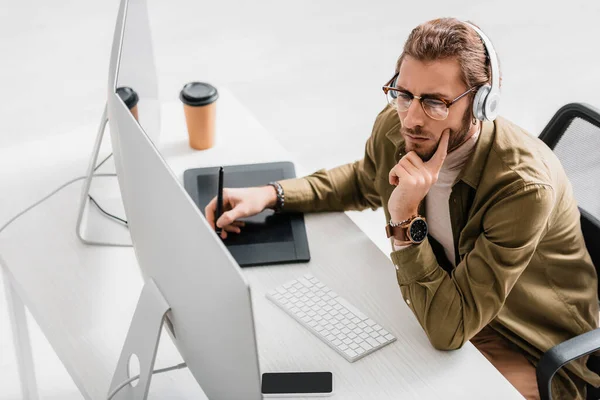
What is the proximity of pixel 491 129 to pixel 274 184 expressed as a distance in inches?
20.9

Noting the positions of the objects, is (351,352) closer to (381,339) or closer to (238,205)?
(381,339)

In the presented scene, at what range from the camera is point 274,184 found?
6.38 feet

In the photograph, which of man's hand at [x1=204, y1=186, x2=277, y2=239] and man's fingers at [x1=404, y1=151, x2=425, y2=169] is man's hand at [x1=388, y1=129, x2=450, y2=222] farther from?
man's hand at [x1=204, y1=186, x2=277, y2=239]

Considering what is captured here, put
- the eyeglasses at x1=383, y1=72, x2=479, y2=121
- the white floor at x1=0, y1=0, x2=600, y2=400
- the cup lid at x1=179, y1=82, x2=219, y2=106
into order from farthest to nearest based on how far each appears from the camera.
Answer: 1. the white floor at x1=0, y1=0, x2=600, y2=400
2. the cup lid at x1=179, y1=82, x2=219, y2=106
3. the eyeglasses at x1=383, y1=72, x2=479, y2=121

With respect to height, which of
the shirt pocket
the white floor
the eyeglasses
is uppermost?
the eyeglasses

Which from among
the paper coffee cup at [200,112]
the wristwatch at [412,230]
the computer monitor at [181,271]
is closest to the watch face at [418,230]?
the wristwatch at [412,230]

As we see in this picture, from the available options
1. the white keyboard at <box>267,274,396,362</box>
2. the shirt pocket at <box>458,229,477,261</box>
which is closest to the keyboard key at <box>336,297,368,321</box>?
the white keyboard at <box>267,274,396,362</box>

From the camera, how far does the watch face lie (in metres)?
1.66

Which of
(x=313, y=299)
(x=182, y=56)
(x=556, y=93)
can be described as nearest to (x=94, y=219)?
(x=313, y=299)

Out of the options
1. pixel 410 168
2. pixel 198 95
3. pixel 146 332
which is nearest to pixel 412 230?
pixel 410 168

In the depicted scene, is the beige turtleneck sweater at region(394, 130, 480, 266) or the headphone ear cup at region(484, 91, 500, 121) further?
the beige turtleneck sweater at region(394, 130, 480, 266)

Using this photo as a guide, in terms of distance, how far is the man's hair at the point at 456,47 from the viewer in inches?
62.5

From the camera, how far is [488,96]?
158 centimetres

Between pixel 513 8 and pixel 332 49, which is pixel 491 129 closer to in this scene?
pixel 332 49
